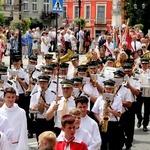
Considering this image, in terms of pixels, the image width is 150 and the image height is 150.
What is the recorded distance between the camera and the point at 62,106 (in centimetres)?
952

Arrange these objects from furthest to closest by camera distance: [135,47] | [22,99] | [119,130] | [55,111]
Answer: [135,47] < [22,99] < [119,130] < [55,111]

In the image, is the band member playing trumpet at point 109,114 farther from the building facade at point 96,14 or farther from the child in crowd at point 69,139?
the building facade at point 96,14

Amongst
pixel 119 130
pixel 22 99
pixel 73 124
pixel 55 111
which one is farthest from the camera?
pixel 22 99

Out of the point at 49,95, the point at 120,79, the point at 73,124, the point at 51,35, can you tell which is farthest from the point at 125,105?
the point at 51,35

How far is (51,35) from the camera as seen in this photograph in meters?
33.0

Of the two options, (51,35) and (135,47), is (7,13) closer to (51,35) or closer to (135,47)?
(51,35)

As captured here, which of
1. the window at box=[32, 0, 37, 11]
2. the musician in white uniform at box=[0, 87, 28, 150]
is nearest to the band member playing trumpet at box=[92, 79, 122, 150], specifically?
the musician in white uniform at box=[0, 87, 28, 150]

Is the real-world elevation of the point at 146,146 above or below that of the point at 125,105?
below

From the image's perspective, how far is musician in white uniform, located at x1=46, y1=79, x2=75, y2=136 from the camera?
9.46 meters

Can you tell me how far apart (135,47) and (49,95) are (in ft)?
36.2

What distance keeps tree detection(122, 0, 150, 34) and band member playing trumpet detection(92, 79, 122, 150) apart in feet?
158

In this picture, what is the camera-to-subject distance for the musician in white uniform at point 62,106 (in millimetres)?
9459

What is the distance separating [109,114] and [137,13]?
49.4 m

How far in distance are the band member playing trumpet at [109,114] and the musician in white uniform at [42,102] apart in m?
0.98
